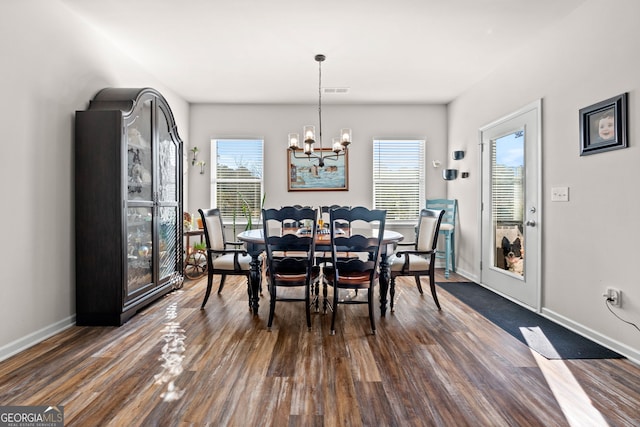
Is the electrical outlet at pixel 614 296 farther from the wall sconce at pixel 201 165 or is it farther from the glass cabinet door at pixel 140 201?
the wall sconce at pixel 201 165

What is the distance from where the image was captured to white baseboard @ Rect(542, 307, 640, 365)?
7.15 feet

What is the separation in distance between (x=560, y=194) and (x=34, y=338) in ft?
14.4

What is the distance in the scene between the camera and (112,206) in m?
2.74

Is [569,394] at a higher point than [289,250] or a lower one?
lower

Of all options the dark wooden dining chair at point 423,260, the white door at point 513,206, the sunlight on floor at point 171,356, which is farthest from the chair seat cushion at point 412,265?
the sunlight on floor at point 171,356

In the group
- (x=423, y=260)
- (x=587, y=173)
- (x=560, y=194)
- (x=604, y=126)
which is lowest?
(x=423, y=260)

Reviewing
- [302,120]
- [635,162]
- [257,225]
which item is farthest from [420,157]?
[635,162]

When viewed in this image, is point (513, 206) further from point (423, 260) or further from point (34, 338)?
point (34, 338)

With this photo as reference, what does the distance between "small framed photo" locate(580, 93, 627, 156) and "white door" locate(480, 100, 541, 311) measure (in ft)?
1.74

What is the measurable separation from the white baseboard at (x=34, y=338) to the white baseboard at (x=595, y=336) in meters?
4.17

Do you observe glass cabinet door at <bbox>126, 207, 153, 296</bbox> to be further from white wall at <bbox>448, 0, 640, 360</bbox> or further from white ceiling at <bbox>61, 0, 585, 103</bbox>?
white wall at <bbox>448, 0, 640, 360</bbox>

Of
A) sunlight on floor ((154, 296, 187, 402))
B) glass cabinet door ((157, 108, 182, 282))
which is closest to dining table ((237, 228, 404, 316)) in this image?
sunlight on floor ((154, 296, 187, 402))

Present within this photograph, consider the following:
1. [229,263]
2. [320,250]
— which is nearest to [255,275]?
[229,263]

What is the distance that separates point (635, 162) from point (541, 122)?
1.05 m
